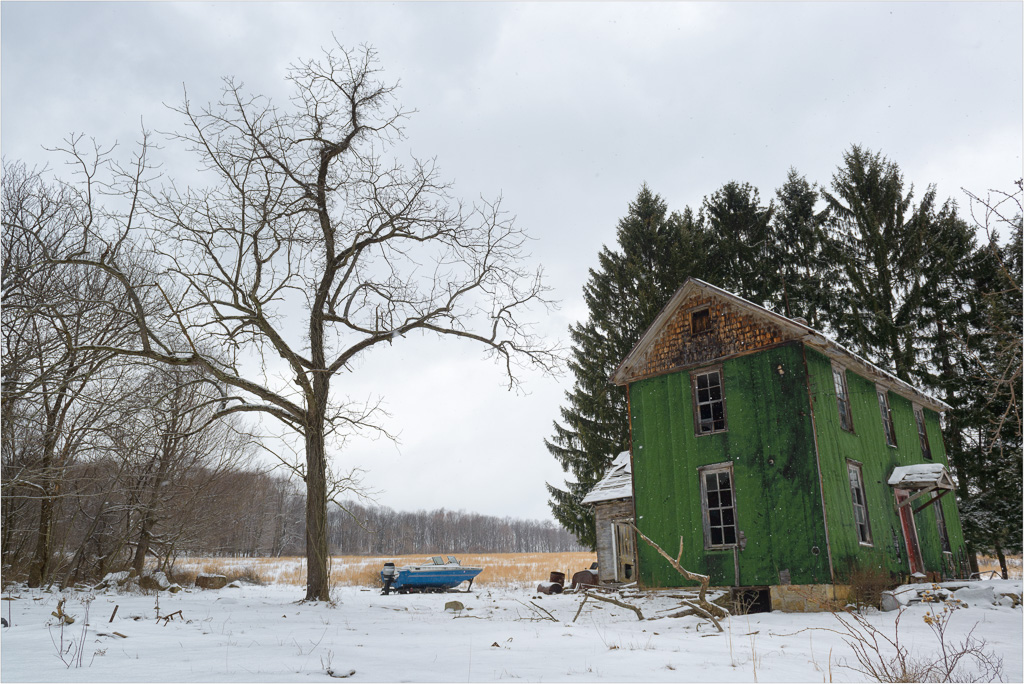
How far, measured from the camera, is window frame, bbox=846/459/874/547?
14.5 m

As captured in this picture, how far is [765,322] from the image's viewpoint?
49.0 feet

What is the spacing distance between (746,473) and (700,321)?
12.8ft

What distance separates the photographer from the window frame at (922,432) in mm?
19672

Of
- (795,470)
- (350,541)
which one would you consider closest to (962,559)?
(795,470)

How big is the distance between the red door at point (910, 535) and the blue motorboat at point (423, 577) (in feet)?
41.9

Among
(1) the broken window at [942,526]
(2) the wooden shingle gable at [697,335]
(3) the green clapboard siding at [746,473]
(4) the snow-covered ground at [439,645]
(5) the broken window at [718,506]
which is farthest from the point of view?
(1) the broken window at [942,526]

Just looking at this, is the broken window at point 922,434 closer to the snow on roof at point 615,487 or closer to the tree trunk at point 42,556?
the snow on roof at point 615,487

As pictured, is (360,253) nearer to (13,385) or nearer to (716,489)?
(13,385)

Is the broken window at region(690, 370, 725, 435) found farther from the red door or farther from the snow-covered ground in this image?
the red door

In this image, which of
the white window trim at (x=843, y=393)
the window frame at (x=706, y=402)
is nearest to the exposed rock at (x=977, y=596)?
the white window trim at (x=843, y=393)

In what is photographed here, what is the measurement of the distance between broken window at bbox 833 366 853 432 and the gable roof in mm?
280

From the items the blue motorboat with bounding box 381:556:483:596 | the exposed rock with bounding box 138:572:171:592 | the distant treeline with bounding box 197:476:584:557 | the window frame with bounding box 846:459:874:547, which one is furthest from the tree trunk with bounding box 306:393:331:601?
the distant treeline with bounding box 197:476:584:557

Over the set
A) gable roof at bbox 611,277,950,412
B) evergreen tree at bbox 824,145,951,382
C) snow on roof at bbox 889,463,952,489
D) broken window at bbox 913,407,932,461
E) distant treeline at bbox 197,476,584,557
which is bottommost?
distant treeline at bbox 197,476,584,557

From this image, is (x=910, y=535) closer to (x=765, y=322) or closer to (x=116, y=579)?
(x=765, y=322)
